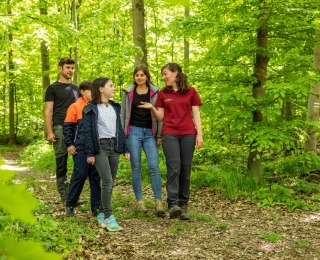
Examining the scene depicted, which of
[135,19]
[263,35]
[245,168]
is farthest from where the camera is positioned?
[135,19]

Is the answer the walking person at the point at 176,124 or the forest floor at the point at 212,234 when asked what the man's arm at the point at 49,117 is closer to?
the forest floor at the point at 212,234

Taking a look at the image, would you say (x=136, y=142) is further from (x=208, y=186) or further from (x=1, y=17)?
(x=1, y=17)

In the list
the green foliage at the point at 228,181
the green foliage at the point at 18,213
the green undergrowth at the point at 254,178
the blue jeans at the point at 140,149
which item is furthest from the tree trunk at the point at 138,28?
the green foliage at the point at 18,213

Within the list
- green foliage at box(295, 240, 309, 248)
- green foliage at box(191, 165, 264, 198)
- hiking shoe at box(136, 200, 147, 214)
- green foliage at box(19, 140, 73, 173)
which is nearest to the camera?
green foliage at box(295, 240, 309, 248)

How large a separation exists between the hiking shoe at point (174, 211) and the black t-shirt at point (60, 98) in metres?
1.95

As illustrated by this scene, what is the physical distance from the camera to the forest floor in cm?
391

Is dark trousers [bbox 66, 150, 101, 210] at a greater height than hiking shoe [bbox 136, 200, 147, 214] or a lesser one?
greater

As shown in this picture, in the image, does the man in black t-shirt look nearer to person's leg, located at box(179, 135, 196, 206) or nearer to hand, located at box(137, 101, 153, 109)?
hand, located at box(137, 101, 153, 109)

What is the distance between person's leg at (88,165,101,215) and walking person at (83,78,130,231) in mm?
432

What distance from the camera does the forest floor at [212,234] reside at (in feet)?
12.8

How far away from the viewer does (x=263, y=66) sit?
262 inches

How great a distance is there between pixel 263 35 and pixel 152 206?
11.5ft

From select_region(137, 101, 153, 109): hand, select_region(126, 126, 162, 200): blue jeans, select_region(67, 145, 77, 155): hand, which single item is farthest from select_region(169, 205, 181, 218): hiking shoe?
select_region(67, 145, 77, 155): hand

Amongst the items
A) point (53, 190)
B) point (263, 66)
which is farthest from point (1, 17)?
point (263, 66)
